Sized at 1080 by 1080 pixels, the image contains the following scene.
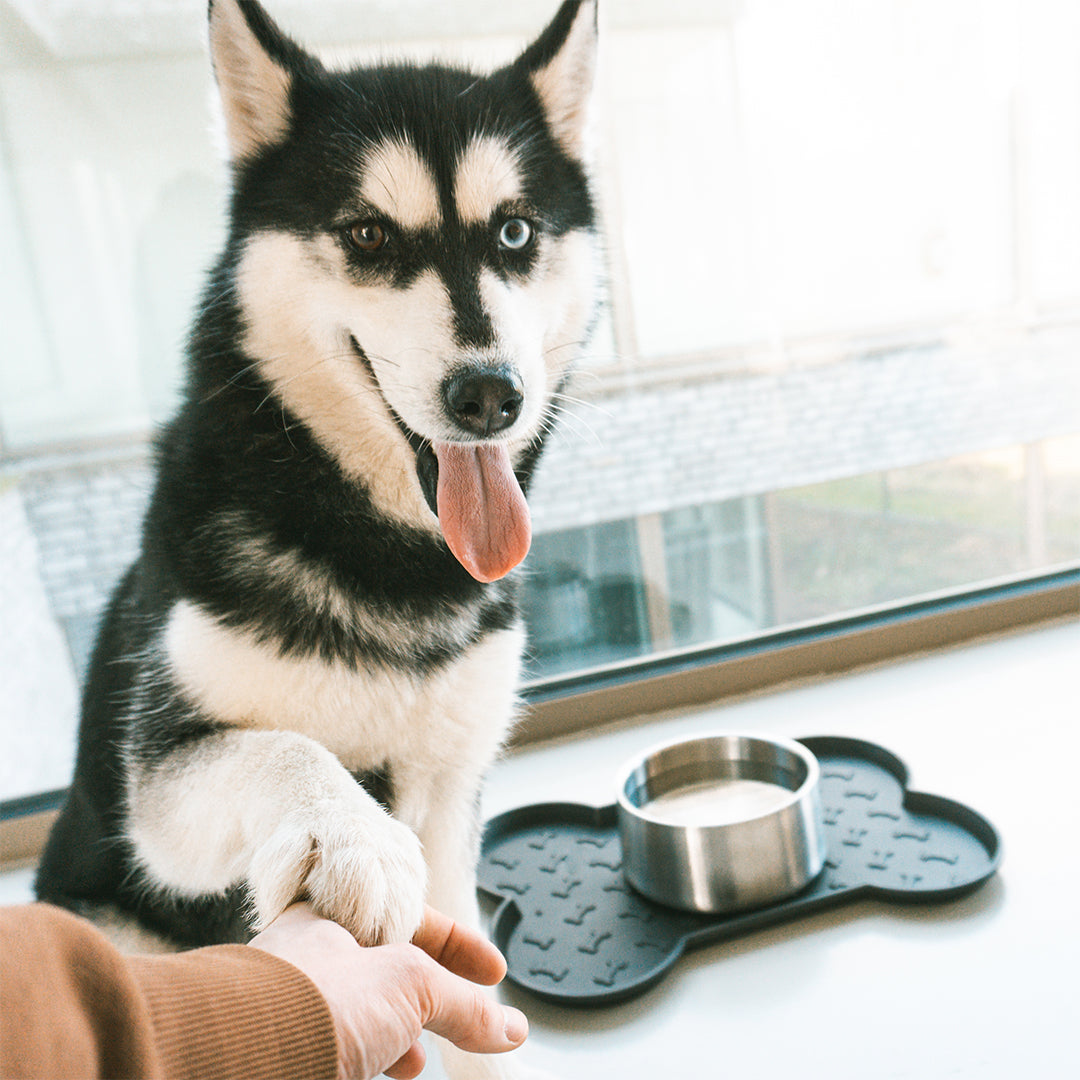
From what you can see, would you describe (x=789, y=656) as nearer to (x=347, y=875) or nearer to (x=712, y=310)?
(x=712, y=310)

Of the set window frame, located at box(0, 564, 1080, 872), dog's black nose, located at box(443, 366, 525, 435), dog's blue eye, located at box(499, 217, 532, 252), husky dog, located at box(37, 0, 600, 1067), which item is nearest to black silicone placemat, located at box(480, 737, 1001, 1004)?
husky dog, located at box(37, 0, 600, 1067)

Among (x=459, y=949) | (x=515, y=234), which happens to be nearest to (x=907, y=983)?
(x=459, y=949)

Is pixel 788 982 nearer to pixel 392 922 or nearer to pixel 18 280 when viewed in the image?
pixel 392 922

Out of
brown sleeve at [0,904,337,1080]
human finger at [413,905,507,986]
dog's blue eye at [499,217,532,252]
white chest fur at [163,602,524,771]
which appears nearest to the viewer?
brown sleeve at [0,904,337,1080]

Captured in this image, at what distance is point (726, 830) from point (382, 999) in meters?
0.55

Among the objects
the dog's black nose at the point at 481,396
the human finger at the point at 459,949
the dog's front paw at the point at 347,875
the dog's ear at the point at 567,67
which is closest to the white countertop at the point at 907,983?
the human finger at the point at 459,949

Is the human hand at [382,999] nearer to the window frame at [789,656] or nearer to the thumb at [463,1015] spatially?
the thumb at [463,1015]

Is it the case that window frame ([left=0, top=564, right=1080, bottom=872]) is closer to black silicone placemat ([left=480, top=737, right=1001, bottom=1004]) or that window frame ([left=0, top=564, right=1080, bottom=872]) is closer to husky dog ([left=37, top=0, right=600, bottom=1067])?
black silicone placemat ([left=480, top=737, right=1001, bottom=1004])

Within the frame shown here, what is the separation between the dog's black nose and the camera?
2.65ft

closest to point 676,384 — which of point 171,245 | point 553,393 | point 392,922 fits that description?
point 553,393

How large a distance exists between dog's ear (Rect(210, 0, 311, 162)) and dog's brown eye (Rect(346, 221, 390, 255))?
14cm

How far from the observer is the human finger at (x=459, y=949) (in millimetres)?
721

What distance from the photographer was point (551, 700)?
5.30 feet

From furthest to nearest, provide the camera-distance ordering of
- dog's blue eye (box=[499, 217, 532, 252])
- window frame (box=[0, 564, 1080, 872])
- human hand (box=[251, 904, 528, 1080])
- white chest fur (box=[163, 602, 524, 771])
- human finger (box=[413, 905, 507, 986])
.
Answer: window frame (box=[0, 564, 1080, 872]) → dog's blue eye (box=[499, 217, 532, 252]) → white chest fur (box=[163, 602, 524, 771]) → human finger (box=[413, 905, 507, 986]) → human hand (box=[251, 904, 528, 1080])
